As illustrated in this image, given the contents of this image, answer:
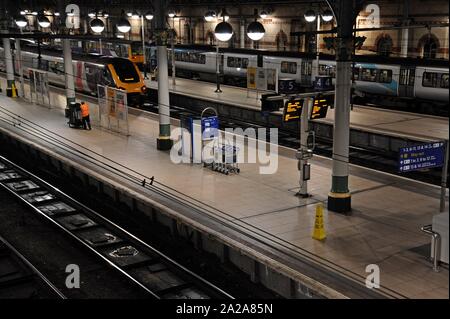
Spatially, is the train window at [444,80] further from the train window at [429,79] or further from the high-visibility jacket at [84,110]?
the high-visibility jacket at [84,110]

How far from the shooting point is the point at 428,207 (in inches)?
483

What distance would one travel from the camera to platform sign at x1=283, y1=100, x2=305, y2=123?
12922 mm

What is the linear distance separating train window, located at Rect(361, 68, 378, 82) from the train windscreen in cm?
1082

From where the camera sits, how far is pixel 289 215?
11977 millimetres

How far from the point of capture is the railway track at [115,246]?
1029cm

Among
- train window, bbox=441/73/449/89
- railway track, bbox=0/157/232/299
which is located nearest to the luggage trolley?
railway track, bbox=0/157/232/299

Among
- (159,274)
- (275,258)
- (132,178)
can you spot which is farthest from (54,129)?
(275,258)

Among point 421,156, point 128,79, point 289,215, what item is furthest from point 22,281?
point 128,79

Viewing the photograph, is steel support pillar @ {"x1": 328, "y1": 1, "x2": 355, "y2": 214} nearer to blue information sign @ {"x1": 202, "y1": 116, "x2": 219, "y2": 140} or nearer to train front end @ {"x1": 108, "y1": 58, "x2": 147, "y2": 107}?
blue information sign @ {"x1": 202, "y1": 116, "x2": 219, "y2": 140}

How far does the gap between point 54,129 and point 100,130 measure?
5.59 feet

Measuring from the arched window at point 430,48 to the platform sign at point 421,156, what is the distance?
2106cm

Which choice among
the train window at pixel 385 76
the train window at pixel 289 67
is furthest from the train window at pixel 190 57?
the train window at pixel 385 76

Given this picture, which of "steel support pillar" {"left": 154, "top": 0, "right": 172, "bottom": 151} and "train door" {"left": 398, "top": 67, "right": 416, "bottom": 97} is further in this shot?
"train door" {"left": 398, "top": 67, "right": 416, "bottom": 97}

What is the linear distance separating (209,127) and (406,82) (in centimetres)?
1280
